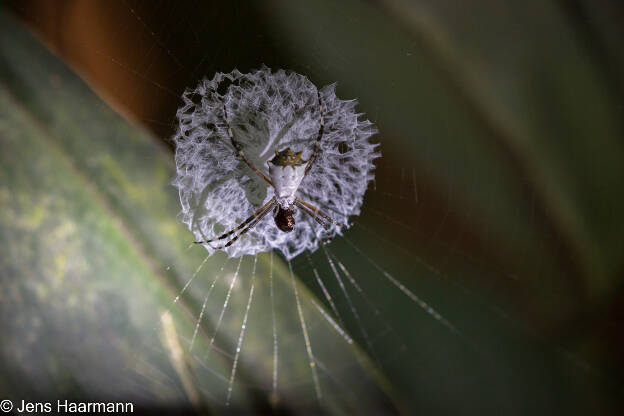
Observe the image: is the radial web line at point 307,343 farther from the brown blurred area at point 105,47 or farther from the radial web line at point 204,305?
the brown blurred area at point 105,47

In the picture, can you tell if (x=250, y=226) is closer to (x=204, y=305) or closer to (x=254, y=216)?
(x=254, y=216)

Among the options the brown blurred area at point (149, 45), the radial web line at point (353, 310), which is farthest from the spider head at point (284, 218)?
the brown blurred area at point (149, 45)

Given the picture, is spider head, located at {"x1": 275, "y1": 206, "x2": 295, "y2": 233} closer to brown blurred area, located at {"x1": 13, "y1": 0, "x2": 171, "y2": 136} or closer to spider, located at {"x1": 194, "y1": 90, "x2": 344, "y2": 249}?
spider, located at {"x1": 194, "y1": 90, "x2": 344, "y2": 249}

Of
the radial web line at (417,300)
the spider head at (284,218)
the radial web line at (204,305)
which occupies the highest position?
the spider head at (284,218)

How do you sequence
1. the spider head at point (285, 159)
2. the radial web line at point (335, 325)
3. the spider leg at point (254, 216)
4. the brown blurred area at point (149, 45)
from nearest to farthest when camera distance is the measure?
the brown blurred area at point (149, 45), the spider head at point (285, 159), the spider leg at point (254, 216), the radial web line at point (335, 325)

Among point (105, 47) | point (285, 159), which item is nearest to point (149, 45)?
point (105, 47)

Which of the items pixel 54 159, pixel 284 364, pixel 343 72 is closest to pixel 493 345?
pixel 284 364

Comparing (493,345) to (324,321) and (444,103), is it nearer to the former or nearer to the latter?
(324,321)
